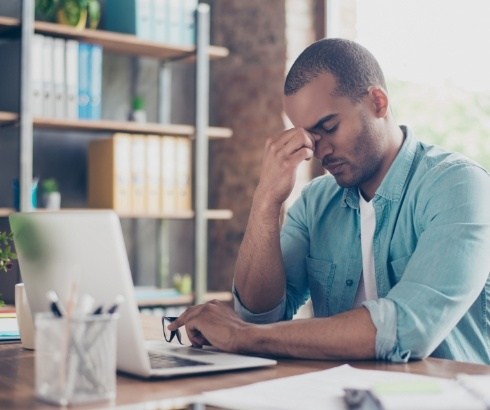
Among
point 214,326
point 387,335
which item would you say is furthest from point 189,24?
point 387,335

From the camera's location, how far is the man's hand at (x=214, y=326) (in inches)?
58.2

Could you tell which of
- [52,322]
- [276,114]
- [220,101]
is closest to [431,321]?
[52,322]

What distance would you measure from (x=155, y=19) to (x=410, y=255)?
2350 mm

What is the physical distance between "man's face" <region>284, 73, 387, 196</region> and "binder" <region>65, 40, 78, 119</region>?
186 centimetres

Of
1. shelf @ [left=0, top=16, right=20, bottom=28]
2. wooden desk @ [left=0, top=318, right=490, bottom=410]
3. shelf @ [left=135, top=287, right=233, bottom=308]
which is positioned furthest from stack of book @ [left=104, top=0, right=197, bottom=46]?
wooden desk @ [left=0, top=318, right=490, bottom=410]

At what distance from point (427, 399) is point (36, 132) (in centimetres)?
306

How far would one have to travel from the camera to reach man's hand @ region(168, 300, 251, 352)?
4.85ft

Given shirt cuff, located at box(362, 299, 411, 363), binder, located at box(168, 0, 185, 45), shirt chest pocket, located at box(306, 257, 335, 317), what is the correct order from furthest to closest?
binder, located at box(168, 0, 185, 45) → shirt chest pocket, located at box(306, 257, 335, 317) → shirt cuff, located at box(362, 299, 411, 363)

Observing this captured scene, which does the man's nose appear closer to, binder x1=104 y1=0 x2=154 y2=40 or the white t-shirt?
the white t-shirt

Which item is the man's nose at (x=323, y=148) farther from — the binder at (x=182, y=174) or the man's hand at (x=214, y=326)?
the binder at (x=182, y=174)

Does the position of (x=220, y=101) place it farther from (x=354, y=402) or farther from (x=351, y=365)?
(x=354, y=402)

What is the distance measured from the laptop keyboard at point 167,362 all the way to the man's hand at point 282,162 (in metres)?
0.62

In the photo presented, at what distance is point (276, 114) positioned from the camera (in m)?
4.03

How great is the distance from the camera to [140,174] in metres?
3.75
